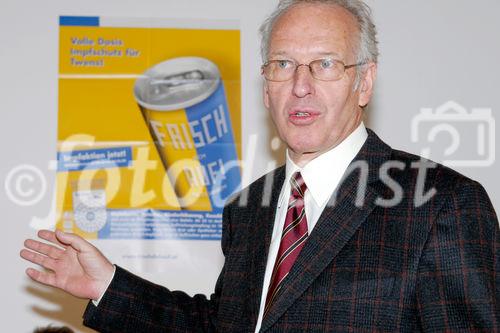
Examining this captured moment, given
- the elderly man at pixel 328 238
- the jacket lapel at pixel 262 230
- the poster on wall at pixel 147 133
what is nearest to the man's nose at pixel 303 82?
the elderly man at pixel 328 238

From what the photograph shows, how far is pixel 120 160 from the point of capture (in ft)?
8.02

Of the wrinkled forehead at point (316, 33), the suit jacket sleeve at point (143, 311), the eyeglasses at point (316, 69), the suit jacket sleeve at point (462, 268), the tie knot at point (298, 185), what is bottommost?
the suit jacket sleeve at point (143, 311)

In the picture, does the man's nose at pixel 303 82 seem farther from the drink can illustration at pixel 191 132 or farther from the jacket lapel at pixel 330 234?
the drink can illustration at pixel 191 132

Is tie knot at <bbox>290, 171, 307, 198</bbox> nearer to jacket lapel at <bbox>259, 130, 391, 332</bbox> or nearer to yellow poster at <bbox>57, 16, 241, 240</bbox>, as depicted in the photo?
jacket lapel at <bbox>259, 130, 391, 332</bbox>

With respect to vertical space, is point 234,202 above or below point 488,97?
below

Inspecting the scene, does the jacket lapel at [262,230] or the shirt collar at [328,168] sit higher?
the shirt collar at [328,168]

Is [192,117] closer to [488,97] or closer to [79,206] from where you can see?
[79,206]

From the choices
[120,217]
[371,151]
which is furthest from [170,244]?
[371,151]

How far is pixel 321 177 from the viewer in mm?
1322

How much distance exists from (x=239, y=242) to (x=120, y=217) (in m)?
1.09

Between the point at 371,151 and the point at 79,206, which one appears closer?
the point at 371,151

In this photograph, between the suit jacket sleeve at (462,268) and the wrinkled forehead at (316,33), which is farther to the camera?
the wrinkled forehead at (316,33)

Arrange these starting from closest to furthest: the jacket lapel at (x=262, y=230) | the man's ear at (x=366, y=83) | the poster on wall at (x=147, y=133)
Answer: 1. the jacket lapel at (x=262, y=230)
2. the man's ear at (x=366, y=83)
3. the poster on wall at (x=147, y=133)

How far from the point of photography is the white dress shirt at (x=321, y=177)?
1.30 meters
